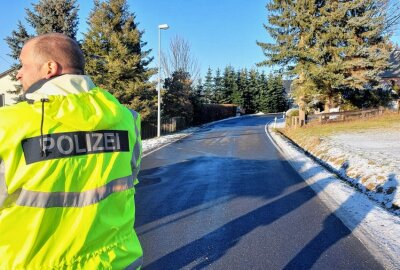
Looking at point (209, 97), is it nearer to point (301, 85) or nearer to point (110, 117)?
point (301, 85)

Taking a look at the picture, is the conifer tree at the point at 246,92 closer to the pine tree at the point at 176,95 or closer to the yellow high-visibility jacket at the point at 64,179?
the pine tree at the point at 176,95

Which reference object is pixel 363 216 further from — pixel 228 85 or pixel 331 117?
pixel 228 85

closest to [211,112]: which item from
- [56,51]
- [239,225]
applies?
[239,225]

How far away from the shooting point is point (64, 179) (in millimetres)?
1562

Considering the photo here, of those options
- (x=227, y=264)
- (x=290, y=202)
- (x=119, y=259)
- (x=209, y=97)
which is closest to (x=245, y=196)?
(x=290, y=202)

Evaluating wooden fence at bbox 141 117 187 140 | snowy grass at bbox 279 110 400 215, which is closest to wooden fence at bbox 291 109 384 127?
wooden fence at bbox 141 117 187 140

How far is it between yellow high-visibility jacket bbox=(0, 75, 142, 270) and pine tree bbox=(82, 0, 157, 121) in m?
23.2

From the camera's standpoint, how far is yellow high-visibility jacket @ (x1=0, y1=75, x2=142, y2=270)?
148 cm

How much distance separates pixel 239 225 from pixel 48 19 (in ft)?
65.3

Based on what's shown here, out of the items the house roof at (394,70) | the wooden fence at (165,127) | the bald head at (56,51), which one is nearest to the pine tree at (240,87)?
the house roof at (394,70)

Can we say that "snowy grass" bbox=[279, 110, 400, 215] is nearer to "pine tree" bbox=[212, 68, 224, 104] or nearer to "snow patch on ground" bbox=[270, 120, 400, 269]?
"snow patch on ground" bbox=[270, 120, 400, 269]

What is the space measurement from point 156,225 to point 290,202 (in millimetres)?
2853

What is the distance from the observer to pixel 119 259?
1729 mm

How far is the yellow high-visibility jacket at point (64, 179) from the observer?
4.86 feet
